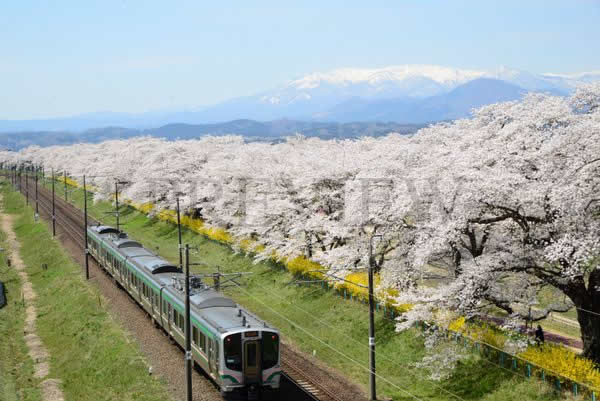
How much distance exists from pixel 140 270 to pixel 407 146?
16.5 meters

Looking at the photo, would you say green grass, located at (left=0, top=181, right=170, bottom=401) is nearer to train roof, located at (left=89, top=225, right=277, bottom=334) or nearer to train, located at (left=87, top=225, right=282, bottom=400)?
train, located at (left=87, top=225, right=282, bottom=400)

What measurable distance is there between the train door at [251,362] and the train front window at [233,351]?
8.2 inches

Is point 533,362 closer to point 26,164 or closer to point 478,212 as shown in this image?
point 478,212

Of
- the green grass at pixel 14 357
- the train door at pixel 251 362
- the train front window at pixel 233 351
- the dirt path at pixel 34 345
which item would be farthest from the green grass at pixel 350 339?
the green grass at pixel 14 357

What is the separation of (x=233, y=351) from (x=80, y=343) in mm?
14562

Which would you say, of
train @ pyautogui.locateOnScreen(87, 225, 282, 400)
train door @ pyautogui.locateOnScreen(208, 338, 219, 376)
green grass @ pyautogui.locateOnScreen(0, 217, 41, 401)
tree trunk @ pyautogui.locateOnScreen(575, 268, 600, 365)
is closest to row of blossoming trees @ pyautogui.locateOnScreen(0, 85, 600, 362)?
tree trunk @ pyautogui.locateOnScreen(575, 268, 600, 365)

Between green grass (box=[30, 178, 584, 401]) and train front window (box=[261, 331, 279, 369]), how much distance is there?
15.7 ft

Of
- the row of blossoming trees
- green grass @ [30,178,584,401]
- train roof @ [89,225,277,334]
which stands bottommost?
green grass @ [30,178,584,401]

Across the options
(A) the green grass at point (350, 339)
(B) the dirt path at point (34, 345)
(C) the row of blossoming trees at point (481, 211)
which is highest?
(C) the row of blossoming trees at point (481, 211)

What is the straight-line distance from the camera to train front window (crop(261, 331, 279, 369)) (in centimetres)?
2045

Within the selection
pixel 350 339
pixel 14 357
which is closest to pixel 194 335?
pixel 350 339

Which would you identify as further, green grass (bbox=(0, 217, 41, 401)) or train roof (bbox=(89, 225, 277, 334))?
green grass (bbox=(0, 217, 41, 401))

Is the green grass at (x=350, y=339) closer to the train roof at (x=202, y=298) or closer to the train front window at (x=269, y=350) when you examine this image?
the train roof at (x=202, y=298)

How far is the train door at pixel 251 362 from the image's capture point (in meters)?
20.1
